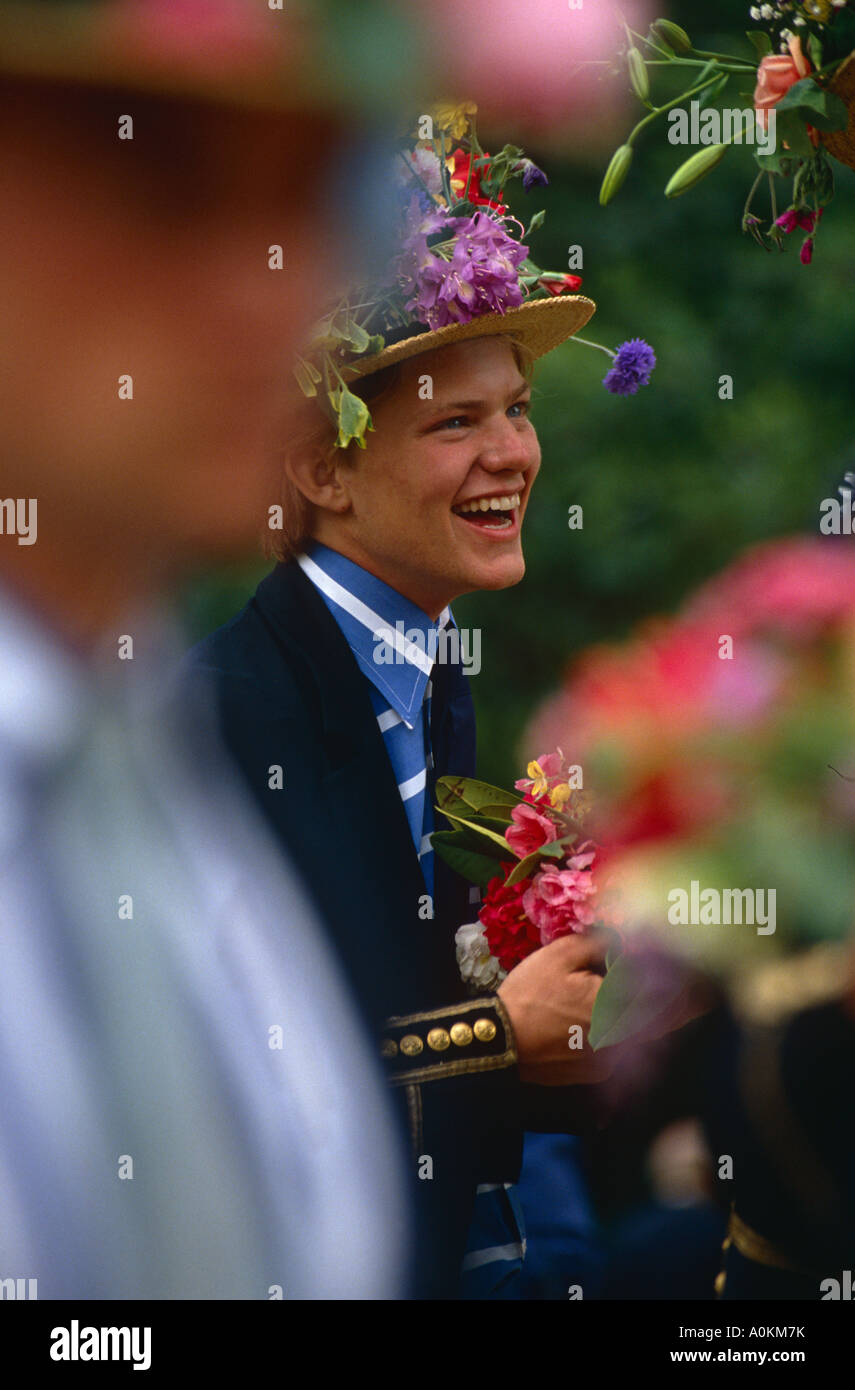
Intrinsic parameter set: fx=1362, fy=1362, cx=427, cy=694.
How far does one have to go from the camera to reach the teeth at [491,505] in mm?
1567

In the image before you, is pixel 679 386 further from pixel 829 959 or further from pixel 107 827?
pixel 107 827

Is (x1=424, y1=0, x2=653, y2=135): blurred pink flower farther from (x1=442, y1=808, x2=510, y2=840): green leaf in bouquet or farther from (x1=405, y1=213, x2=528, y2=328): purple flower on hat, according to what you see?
(x1=442, y1=808, x2=510, y2=840): green leaf in bouquet

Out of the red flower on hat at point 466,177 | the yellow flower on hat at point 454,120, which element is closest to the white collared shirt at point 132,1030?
Answer: the yellow flower on hat at point 454,120

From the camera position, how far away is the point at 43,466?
0.58m

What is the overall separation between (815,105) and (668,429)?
2750 mm

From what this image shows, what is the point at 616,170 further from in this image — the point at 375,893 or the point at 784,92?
the point at 375,893

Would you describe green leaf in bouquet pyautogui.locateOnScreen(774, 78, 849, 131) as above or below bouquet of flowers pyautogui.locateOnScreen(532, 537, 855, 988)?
above

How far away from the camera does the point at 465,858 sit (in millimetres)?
1537

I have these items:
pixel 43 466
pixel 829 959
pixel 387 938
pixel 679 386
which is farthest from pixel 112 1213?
pixel 679 386

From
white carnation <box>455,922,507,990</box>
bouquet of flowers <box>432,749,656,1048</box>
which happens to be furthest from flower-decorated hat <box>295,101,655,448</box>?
white carnation <box>455,922,507,990</box>

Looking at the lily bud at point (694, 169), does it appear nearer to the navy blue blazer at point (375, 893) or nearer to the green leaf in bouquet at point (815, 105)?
the green leaf in bouquet at point (815, 105)

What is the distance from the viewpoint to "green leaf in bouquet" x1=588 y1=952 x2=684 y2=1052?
1215mm

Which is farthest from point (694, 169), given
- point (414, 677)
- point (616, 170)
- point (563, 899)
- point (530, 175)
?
point (563, 899)
